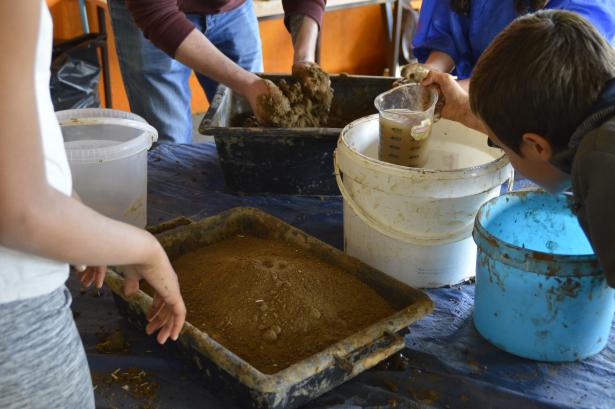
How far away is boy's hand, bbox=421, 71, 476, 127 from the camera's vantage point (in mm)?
1442

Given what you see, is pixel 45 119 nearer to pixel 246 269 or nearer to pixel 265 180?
pixel 246 269

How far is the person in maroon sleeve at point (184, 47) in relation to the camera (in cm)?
179

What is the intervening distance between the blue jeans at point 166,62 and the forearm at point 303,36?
250 millimetres

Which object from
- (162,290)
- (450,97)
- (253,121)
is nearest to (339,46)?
(253,121)

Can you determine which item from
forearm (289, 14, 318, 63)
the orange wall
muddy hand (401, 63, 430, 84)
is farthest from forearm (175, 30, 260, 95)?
the orange wall

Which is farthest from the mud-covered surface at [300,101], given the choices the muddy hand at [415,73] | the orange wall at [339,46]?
the orange wall at [339,46]

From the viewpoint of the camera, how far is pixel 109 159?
1.38 metres

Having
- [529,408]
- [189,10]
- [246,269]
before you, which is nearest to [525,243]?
[529,408]

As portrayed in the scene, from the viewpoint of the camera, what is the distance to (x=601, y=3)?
1.64 m

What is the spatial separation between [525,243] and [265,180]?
2.29 feet

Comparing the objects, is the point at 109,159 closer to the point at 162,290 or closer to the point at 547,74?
the point at 162,290

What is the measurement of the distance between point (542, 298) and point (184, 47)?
46.9 inches

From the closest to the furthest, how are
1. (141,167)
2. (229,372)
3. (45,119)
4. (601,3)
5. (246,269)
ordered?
(45,119)
(229,372)
(246,269)
(141,167)
(601,3)

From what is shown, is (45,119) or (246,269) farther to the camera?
(246,269)
